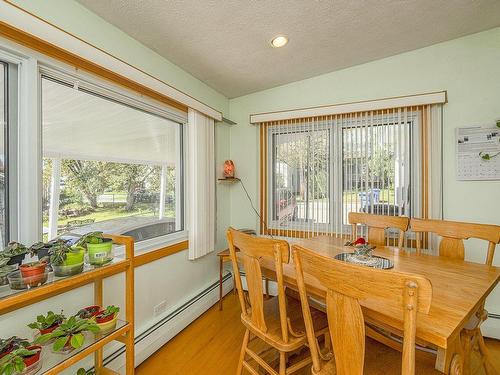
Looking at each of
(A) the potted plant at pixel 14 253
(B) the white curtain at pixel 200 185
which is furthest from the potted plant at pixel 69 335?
(B) the white curtain at pixel 200 185

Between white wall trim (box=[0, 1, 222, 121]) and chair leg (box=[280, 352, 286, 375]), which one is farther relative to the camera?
chair leg (box=[280, 352, 286, 375])

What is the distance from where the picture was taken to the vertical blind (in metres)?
2.26

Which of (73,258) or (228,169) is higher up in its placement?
(228,169)

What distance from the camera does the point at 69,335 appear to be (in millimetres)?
1055

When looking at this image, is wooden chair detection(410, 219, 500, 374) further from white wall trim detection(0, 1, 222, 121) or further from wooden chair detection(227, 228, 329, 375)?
white wall trim detection(0, 1, 222, 121)

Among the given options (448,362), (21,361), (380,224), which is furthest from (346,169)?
(21,361)

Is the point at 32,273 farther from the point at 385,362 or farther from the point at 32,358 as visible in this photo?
the point at 385,362

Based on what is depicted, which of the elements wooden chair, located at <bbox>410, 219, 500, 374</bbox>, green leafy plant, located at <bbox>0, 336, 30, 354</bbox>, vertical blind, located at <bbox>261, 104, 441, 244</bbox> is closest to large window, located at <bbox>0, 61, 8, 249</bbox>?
green leafy plant, located at <bbox>0, 336, 30, 354</bbox>

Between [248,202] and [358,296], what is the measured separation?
7.36ft

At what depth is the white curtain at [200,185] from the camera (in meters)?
2.31

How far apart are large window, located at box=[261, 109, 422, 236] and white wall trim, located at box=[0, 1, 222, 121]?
1.33 meters

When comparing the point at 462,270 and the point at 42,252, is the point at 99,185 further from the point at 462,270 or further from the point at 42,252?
the point at 462,270

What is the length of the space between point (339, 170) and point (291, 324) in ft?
5.33

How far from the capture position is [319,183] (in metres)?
2.66
